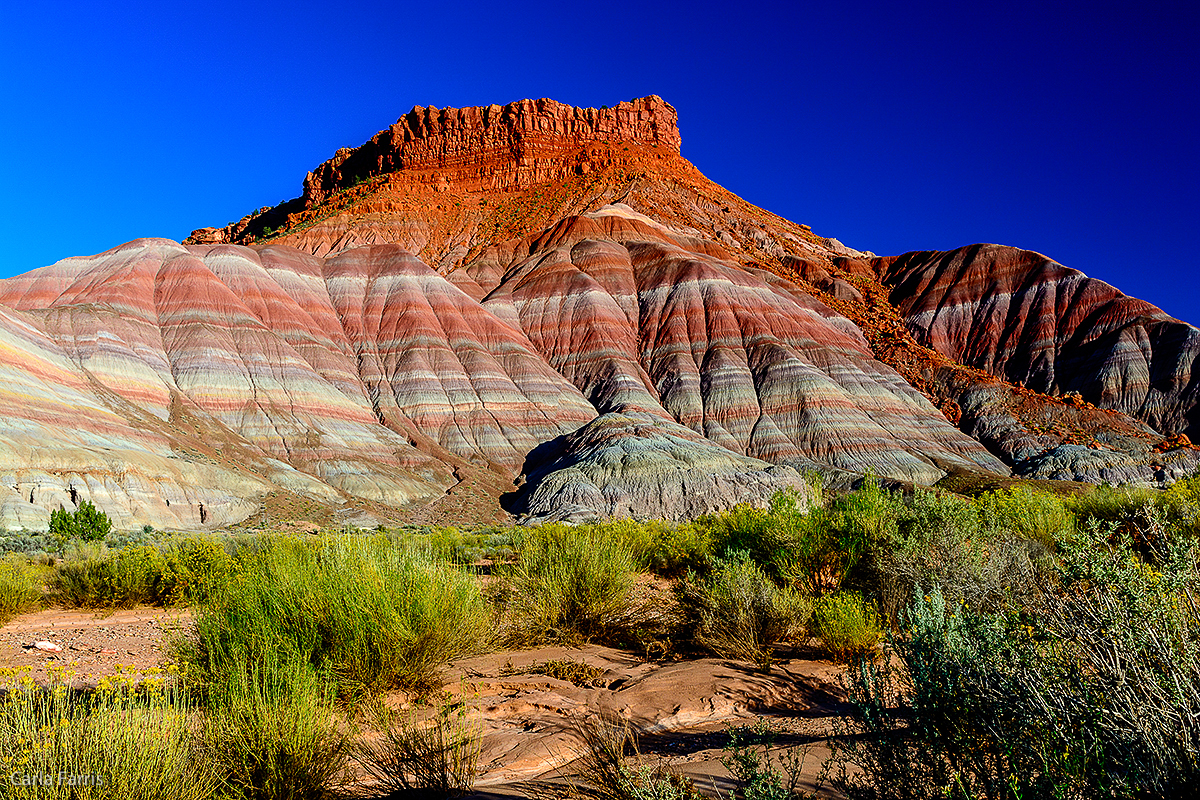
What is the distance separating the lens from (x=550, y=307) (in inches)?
2805

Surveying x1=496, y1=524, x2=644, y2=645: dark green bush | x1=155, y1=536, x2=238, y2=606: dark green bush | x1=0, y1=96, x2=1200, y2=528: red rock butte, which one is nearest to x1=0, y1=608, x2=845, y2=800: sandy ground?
x1=496, y1=524, x2=644, y2=645: dark green bush

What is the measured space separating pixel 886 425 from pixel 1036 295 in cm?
3651

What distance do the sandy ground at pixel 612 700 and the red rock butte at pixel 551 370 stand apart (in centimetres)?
2934

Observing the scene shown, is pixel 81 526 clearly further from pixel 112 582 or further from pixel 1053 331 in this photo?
pixel 1053 331

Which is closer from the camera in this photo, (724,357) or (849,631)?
(849,631)

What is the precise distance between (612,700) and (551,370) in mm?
59114

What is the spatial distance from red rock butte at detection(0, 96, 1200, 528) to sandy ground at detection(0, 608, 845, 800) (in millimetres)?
29336

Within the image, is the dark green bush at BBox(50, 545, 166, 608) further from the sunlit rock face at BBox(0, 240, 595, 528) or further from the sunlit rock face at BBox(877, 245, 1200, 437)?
the sunlit rock face at BBox(877, 245, 1200, 437)

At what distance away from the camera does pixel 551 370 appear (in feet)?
214

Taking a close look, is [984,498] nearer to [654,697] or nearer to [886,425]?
[654,697]

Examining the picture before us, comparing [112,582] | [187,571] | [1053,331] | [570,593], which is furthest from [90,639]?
[1053,331]

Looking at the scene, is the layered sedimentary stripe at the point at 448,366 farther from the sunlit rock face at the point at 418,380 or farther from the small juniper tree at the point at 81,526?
the small juniper tree at the point at 81,526

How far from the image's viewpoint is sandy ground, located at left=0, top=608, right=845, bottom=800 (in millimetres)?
5000

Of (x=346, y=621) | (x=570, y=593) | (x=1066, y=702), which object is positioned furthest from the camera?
(x=570, y=593)
